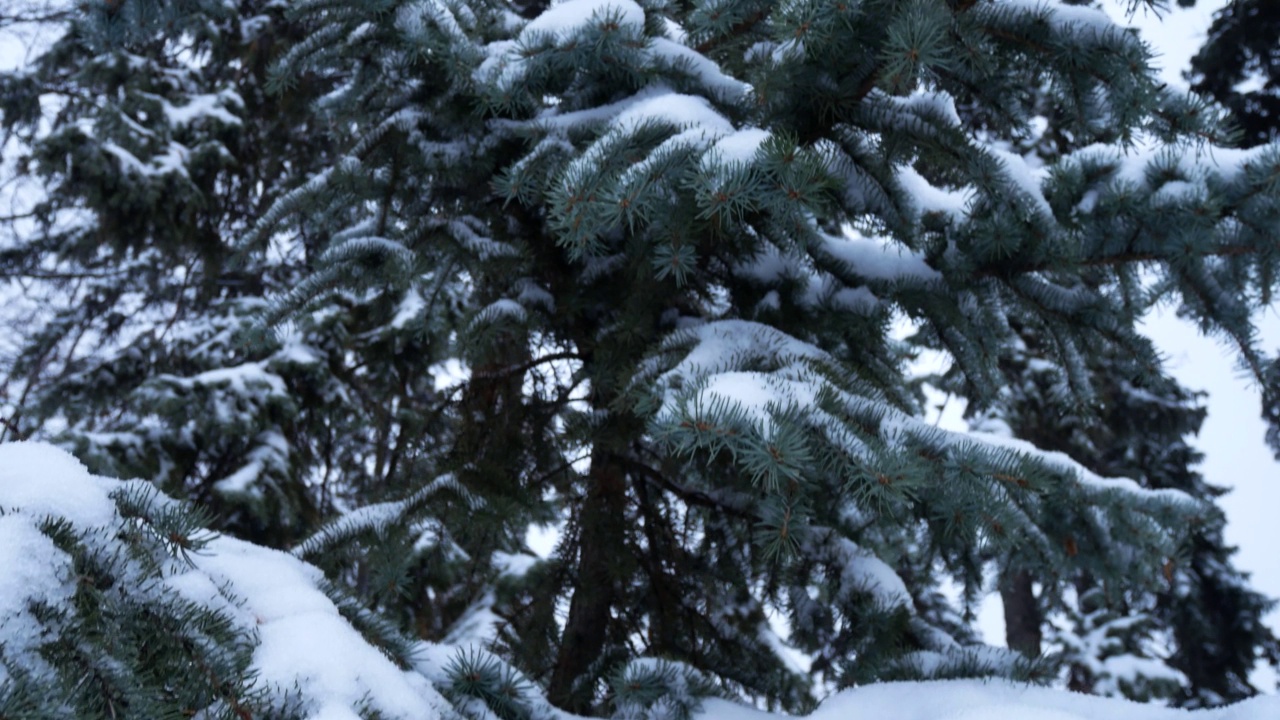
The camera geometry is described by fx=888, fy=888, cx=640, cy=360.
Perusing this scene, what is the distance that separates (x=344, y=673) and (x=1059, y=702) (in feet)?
4.45

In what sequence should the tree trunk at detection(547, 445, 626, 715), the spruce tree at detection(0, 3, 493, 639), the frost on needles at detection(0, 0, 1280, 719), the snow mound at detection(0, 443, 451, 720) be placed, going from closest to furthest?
the snow mound at detection(0, 443, 451, 720) < the frost on needles at detection(0, 0, 1280, 719) < the tree trunk at detection(547, 445, 626, 715) < the spruce tree at detection(0, 3, 493, 639)

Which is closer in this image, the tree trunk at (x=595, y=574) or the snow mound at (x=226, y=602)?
the snow mound at (x=226, y=602)

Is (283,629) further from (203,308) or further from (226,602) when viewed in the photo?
(203,308)

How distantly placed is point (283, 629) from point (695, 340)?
3.89 ft

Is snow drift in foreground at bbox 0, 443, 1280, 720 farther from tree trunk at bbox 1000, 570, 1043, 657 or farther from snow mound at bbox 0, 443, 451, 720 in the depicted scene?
tree trunk at bbox 1000, 570, 1043, 657

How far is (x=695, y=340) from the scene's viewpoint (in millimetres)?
2252

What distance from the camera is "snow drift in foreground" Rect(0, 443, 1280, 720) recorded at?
118cm

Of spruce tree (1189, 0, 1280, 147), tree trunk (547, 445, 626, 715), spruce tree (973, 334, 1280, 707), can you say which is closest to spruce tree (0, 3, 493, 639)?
tree trunk (547, 445, 626, 715)

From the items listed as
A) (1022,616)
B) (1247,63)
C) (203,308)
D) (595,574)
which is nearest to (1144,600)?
(1022,616)

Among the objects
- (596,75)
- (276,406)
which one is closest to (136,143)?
(276,406)

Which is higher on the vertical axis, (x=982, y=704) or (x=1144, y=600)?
(x=1144, y=600)

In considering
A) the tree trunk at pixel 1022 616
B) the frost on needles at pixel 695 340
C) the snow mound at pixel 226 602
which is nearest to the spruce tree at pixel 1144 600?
the tree trunk at pixel 1022 616

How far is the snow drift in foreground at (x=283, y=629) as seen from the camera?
1.18 metres

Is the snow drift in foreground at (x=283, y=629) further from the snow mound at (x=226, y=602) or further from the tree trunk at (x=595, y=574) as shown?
the tree trunk at (x=595, y=574)
